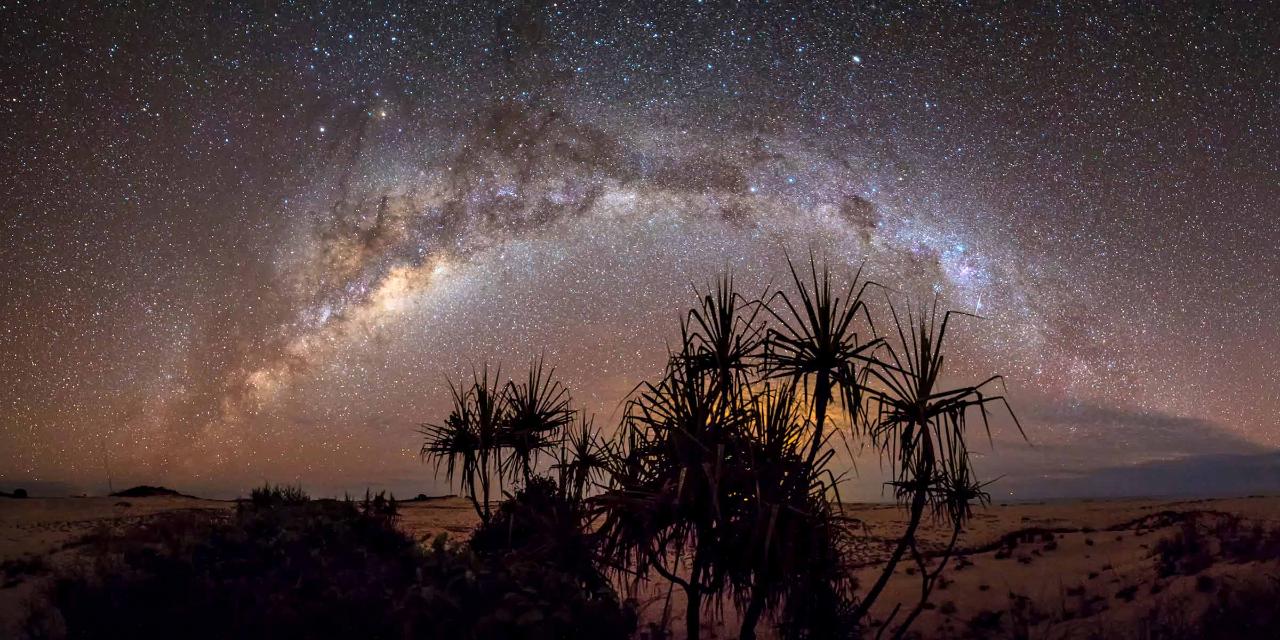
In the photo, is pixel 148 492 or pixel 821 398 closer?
pixel 821 398

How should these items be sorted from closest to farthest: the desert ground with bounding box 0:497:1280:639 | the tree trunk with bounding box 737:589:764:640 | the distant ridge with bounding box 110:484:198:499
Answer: the tree trunk with bounding box 737:589:764:640
the desert ground with bounding box 0:497:1280:639
the distant ridge with bounding box 110:484:198:499

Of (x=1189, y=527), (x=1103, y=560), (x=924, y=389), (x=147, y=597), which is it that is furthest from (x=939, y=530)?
(x=147, y=597)

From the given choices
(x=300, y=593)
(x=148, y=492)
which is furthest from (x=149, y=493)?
(x=300, y=593)

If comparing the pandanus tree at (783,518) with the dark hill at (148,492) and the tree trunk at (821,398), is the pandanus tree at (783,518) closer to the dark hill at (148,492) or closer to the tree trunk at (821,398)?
the tree trunk at (821,398)

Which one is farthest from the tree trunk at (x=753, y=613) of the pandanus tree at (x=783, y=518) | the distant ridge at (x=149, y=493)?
the distant ridge at (x=149, y=493)

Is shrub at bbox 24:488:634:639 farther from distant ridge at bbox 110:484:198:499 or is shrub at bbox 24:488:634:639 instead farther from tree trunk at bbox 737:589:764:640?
distant ridge at bbox 110:484:198:499

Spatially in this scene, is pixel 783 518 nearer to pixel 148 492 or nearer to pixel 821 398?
pixel 821 398

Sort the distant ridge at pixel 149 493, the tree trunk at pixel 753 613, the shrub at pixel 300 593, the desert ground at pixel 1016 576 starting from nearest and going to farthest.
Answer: the shrub at pixel 300 593, the tree trunk at pixel 753 613, the desert ground at pixel 1016 576, the distant ridge at pixel 149 493

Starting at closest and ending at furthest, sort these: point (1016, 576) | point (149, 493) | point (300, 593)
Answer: point (300, 593) < point (1016, 576) < point (149, 493)

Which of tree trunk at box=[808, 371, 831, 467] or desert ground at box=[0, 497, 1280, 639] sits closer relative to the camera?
tree trunk at box=[808, 371, 831, 467]

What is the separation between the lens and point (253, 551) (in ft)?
29.7

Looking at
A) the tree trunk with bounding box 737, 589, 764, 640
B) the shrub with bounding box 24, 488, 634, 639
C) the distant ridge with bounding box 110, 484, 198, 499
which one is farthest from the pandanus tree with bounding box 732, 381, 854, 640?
the distant ridge with bounding box 110, 484, 198, 499

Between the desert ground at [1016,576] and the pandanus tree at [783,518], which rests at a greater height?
the pandanus tree at [783,518]

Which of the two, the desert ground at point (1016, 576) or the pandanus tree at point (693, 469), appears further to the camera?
the desert ground at point (1016, 576)
